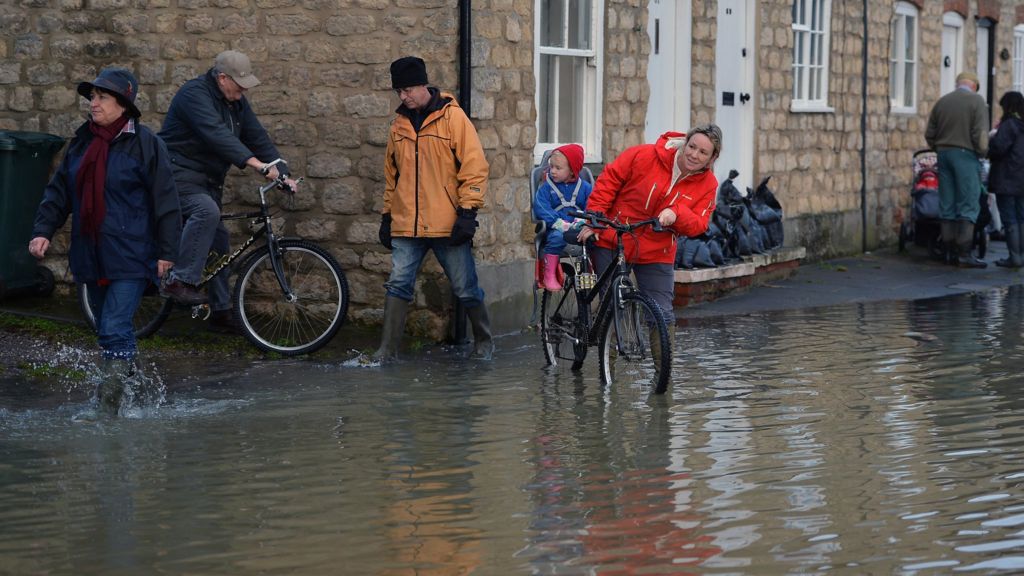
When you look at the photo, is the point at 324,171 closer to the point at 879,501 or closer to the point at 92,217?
the point at 92,217

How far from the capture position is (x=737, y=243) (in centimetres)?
1514

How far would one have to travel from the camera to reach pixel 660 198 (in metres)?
9.35

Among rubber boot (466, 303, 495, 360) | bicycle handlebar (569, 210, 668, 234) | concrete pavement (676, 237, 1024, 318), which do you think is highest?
bicycle handlebar (569, 210, 668, 234)

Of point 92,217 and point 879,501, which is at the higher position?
point 92,217

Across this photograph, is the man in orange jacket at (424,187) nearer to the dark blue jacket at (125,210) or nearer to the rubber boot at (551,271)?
the rubber boot at (551,271)

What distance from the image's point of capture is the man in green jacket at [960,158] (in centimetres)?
1784

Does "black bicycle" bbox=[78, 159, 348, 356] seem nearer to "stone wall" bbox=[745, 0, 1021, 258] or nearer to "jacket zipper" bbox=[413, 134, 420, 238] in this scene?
"jacket zipper" bbox=[413, 134, 420, 238]

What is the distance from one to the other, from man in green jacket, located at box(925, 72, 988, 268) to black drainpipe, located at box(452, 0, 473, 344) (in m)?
8.54

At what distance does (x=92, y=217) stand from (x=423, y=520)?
299cm

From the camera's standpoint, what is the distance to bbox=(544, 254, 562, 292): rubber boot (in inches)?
397

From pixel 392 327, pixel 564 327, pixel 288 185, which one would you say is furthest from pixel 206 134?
pixel 564 327

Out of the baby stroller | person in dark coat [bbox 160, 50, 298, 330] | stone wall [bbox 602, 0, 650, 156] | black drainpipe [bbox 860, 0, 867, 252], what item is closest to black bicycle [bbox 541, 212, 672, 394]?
person in dark coat [bbox 160, 50, 298, 330]

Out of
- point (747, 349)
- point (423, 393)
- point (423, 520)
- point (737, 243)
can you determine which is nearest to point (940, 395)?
point (747, 349)

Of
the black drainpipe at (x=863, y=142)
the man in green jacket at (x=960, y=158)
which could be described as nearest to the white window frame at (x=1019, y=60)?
the black drainpipe at (x=863, y=142)
